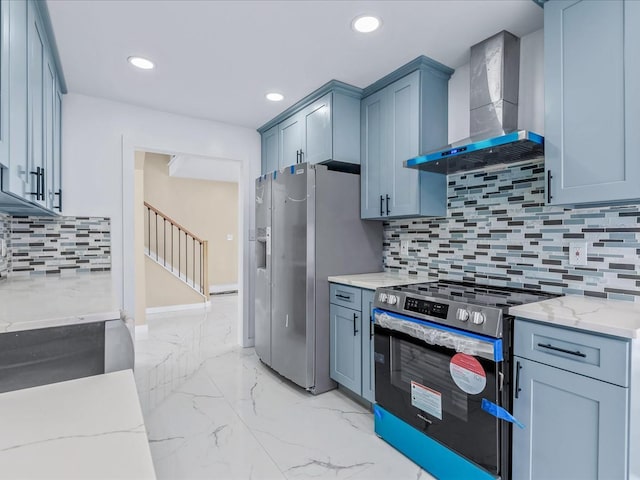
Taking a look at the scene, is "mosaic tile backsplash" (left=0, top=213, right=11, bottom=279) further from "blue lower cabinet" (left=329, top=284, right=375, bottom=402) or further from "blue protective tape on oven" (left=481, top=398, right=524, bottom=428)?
"blue protective tape on oven" (left=481, top=398, right=524, bottom=428)

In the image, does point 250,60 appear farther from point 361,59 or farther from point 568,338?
A: point 568,338

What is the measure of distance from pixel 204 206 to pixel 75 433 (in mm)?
6645

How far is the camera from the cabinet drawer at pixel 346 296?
249cm

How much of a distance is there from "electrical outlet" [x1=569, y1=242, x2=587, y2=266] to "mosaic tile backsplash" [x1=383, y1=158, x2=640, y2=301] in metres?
0.02

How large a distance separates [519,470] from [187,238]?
19.6 ft

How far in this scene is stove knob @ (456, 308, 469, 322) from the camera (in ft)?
5.39

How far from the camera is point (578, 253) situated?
1.87m

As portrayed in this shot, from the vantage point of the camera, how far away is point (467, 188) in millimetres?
2439

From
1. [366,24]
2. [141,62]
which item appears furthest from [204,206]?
[366,24]

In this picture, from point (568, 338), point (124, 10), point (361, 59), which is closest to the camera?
point (568, 338)

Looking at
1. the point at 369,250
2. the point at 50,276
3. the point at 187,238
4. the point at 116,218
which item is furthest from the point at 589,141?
the point at 187,238

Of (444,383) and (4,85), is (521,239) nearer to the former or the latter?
(444,383)

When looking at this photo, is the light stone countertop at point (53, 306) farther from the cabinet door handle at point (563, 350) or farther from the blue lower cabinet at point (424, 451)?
the cabinet door handle at point (563, 350)

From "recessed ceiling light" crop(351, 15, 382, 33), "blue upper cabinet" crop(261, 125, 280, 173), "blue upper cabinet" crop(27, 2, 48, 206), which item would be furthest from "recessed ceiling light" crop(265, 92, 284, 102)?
"blue upper cabinet" crop(27, 2, 48, 206)
